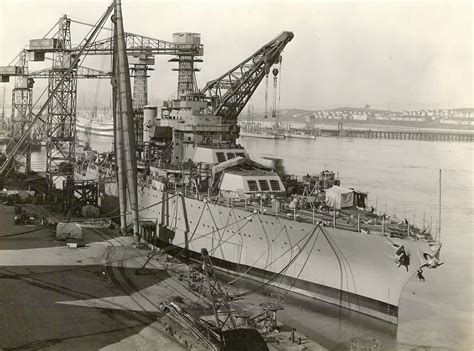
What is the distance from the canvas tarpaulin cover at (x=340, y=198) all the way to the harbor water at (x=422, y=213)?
4.76 meters

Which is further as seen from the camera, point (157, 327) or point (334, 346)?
point (334, 346)

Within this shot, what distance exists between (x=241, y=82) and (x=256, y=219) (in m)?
15.3

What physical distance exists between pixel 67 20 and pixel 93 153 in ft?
38.0

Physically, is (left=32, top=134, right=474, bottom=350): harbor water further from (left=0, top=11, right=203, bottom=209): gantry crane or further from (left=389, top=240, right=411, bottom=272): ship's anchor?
(left=0, top=11, right=203, bottom=209): gantry crane

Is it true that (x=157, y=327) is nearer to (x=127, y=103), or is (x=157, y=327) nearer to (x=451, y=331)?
(x=451, y=331)

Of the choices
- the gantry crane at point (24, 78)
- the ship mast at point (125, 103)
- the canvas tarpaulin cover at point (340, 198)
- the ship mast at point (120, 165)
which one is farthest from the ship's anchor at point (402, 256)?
the gantry crane at point (24, 78)

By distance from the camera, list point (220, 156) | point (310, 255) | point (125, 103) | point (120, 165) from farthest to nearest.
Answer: point (220, 156) < point (120, 165) < point (125, 103) < point (310, 255)

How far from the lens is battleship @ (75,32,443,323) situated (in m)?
19.1

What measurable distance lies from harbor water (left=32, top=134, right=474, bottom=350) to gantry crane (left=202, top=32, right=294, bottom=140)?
6.87 m

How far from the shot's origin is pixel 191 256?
26.8 m

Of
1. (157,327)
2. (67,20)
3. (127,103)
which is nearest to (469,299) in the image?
(157,327)

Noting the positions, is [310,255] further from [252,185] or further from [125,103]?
[125,103]

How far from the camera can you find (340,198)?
23.4 meters

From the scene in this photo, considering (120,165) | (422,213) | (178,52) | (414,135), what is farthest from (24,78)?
(414,135)
